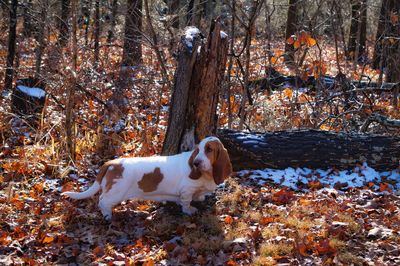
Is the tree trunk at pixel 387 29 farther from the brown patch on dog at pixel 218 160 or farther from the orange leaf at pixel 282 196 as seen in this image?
the brown patch on dog at pixel 218 160

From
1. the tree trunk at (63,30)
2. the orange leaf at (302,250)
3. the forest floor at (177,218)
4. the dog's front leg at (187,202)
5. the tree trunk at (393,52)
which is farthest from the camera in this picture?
the tree trunk at (393,52)

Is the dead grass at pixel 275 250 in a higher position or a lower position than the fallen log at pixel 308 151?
lower

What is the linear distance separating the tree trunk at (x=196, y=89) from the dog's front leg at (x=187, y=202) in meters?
0.82

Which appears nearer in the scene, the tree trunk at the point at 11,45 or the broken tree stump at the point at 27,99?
the broken tree stump at the point at 27,99

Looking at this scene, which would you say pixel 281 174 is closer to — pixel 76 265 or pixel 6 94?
pixel 76 265

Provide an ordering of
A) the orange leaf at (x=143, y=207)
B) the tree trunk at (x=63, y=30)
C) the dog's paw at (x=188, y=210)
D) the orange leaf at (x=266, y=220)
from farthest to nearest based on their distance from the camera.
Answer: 1. the tree trunk at (x=63, y=30)
2. the orange leaf at (x=143, y=207)
3. the dog's paw at (x=188, y=210)
4. the orange leaf at (x=266, y=220)

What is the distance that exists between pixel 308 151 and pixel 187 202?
2.19 metres

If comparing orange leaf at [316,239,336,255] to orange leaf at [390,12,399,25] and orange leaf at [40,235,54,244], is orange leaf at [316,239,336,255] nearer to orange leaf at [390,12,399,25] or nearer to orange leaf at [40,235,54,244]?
orange leaf at [40,235,54,244]

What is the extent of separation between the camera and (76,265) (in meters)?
4.71

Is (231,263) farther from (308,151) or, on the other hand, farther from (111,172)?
(308,151)

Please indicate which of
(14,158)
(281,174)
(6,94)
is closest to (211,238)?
(281,174)

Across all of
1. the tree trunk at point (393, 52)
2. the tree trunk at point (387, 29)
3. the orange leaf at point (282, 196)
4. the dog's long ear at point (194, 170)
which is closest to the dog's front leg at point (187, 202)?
the dog's long ear at point (194, 170)

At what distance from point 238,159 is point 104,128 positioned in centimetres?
289

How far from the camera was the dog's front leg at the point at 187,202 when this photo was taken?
5.48 metres
